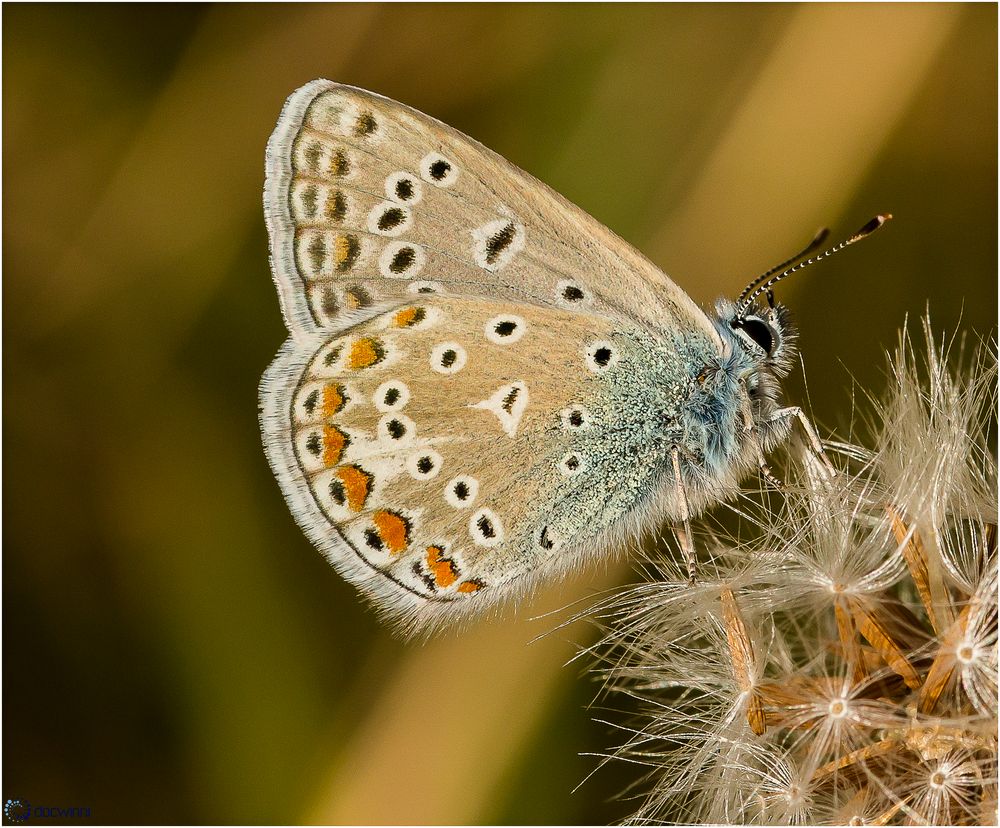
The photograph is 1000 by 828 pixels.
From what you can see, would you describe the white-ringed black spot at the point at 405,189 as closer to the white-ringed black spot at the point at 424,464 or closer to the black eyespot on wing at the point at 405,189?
the black eyespot on wing at the point at 405,189

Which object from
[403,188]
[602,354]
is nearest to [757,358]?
[602,354]

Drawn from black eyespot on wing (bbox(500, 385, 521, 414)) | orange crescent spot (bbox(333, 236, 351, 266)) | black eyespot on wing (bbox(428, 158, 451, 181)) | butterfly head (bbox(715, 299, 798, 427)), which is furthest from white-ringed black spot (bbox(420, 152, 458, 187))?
butterfly head (bbox(715, 299, 798, 427))

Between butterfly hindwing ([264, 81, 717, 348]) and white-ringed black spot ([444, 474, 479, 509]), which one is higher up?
butterfly hindwing ([264, 81, 717, 348])

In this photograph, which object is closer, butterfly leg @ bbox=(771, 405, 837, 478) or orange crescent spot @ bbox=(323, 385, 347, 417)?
butterfly leg @ bbox=(771, 405, 837, 478)

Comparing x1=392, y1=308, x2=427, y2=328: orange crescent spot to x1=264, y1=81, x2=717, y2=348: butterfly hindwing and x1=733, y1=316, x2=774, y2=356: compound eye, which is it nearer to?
x1=264, y1=81, x2=717, y2=348: butterfly hindwing

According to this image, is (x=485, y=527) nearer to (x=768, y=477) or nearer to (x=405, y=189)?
(x=768, y=477)

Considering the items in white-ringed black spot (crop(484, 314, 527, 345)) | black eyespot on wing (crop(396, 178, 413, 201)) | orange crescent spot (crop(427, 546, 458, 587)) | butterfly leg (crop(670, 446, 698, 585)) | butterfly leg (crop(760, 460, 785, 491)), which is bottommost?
orange crescent spot (crop(427, 546, 458, 587))

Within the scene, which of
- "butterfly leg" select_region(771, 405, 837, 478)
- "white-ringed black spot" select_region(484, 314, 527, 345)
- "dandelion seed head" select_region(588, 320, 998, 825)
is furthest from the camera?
"white-ringed black spot" select_region(484, 314, 527, 345)
